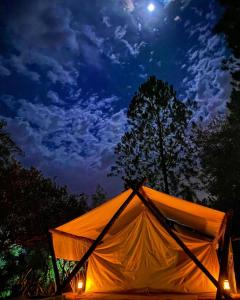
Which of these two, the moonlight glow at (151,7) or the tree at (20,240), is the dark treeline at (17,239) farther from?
the moonlight glow at (151,7)

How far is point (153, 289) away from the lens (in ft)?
21.8

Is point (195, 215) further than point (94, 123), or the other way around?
point (94, 123)

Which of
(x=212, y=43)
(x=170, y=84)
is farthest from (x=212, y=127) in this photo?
(x=212, y=43)

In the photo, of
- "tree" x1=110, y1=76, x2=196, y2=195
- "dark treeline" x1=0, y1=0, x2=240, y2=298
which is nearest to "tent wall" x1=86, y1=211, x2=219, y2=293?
"dark treeline" x1=0, y1=0, x2=240, y2=298

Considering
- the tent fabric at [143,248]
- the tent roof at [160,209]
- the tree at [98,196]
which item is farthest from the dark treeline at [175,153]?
the tree at [98,196]

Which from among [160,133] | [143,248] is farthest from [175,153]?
[143,248]

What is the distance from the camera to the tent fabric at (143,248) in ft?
20.1

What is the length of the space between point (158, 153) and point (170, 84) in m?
4.34

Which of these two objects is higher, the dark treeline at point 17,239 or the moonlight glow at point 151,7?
the moonlight glow at point 151,7

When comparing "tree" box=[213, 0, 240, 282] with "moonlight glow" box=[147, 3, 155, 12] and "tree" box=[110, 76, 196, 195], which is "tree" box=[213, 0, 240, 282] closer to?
"tree" box=[110, 76, 196, 195]

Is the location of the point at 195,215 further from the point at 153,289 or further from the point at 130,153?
the point at 130,153

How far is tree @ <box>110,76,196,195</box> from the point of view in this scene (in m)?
18.2

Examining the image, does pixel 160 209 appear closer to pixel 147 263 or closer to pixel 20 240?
pixel 147 263

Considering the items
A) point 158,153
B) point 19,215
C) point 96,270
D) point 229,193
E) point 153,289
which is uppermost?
point 158,153
